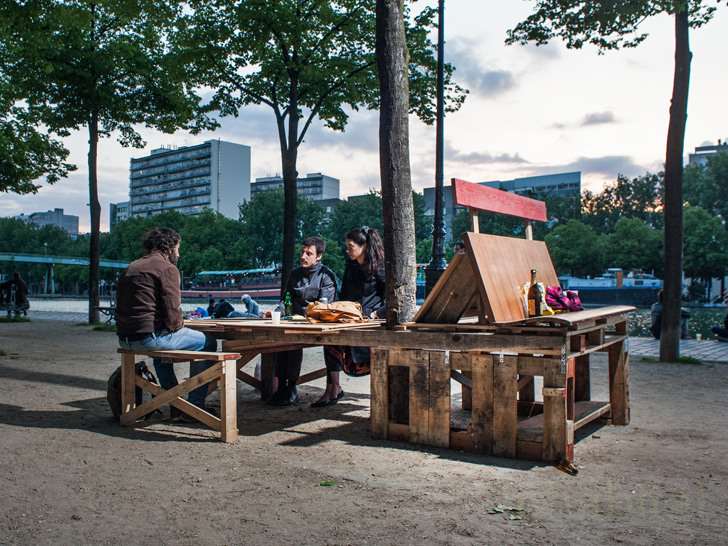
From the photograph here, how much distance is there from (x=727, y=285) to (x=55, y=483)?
7840 centimetres

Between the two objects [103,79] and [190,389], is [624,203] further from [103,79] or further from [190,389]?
[190,389]

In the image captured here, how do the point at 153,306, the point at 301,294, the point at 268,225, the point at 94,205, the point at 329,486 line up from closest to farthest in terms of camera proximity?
the point at 329,486, the point at 153,306, the point at 301,294, the point at 94,205, the point at 268,225

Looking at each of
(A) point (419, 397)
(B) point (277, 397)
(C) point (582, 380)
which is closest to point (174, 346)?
(B) point (277, 397)

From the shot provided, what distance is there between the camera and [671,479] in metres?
4.30

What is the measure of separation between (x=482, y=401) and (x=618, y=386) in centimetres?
190

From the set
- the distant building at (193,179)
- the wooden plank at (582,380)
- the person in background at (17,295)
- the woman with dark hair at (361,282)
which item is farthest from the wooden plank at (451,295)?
the distant building at (193,179)

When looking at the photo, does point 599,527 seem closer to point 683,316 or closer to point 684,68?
point 684,68

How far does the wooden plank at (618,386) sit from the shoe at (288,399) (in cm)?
327

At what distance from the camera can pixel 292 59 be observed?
15.5 meters

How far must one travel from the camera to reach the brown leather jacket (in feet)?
18.4

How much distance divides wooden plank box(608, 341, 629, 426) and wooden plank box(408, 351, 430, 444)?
201cm

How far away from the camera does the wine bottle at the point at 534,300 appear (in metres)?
5.49

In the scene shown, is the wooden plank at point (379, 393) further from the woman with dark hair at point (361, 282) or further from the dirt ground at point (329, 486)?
the woman with dark hair at point (361, 282)

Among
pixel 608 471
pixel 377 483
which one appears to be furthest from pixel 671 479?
pixel 377 483
